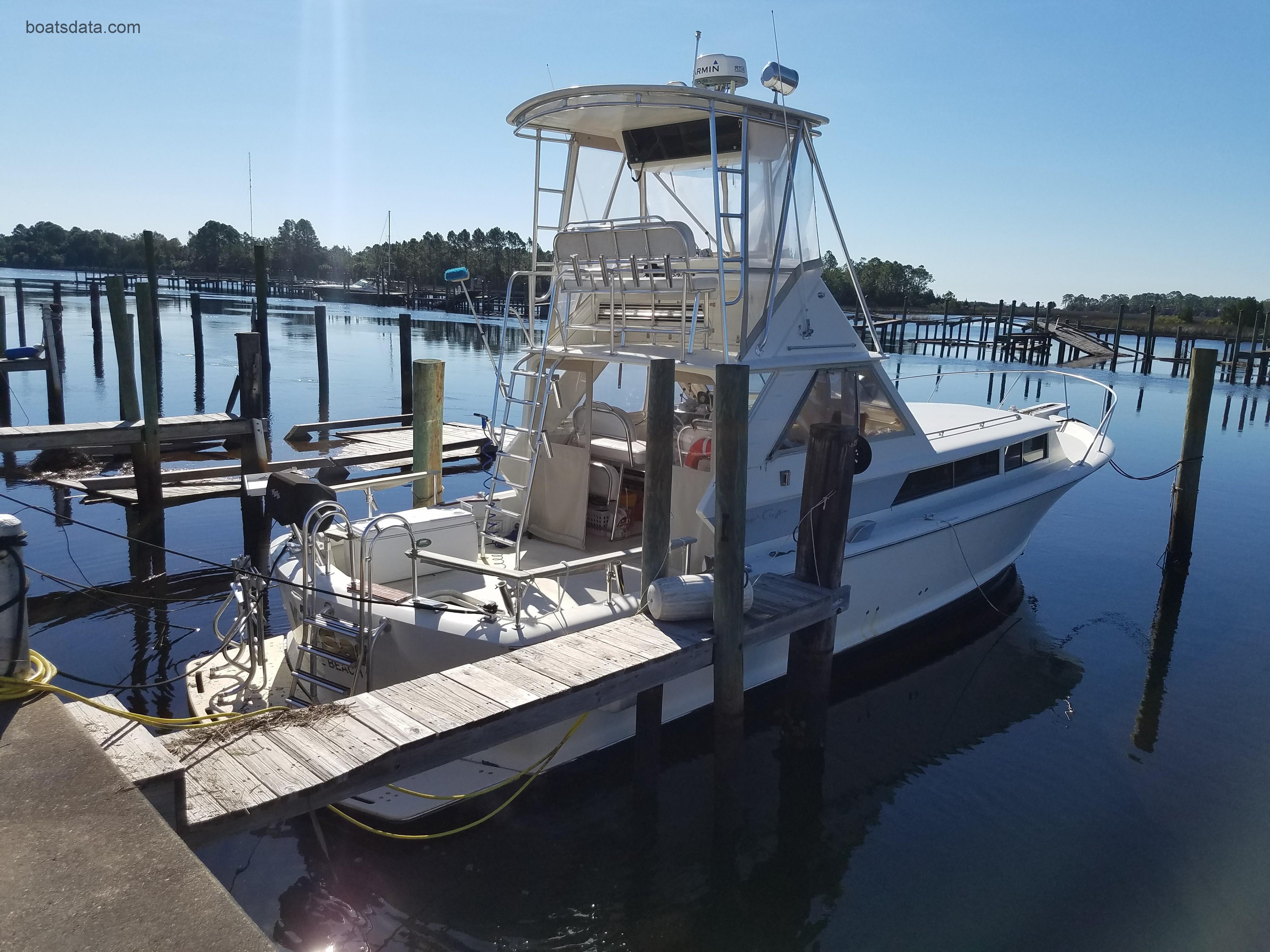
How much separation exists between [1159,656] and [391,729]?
27.4 ft

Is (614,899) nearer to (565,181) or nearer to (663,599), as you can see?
(663,599)

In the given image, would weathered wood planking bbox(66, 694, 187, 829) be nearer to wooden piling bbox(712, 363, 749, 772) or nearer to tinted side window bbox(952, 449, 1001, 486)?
wooden piling bbox(712, 363, 749, 772)

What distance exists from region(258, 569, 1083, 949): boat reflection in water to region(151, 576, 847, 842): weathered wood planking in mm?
1283

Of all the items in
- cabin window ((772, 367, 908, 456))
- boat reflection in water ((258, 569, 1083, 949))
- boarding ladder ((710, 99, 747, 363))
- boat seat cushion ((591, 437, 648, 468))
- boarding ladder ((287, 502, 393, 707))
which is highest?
boarding ladder ((710, 99, 747, 363))

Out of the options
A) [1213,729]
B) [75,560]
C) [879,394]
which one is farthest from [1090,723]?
[75,560]

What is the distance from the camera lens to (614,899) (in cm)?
523

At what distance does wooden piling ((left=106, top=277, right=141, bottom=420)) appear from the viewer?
12164mm

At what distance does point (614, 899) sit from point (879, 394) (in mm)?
4694

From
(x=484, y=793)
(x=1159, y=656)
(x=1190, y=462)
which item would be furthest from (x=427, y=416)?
(x=1190, y=462)

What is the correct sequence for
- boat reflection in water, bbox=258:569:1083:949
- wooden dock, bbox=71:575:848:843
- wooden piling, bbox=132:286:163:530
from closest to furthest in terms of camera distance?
wooden dock, bbox=71:575:848:843
boat reflection in water, bbox=258:569:1083:949
wooden piling, bbox=132:286:163:530

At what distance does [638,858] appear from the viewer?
220 inches

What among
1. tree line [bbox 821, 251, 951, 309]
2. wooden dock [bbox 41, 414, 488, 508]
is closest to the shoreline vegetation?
tree line [bbox 821, 251, 951, 309]

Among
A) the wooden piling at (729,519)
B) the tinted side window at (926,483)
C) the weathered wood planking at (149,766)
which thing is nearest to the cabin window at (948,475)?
the tinted side window at (926,483)

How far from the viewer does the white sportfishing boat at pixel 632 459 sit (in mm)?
5641
